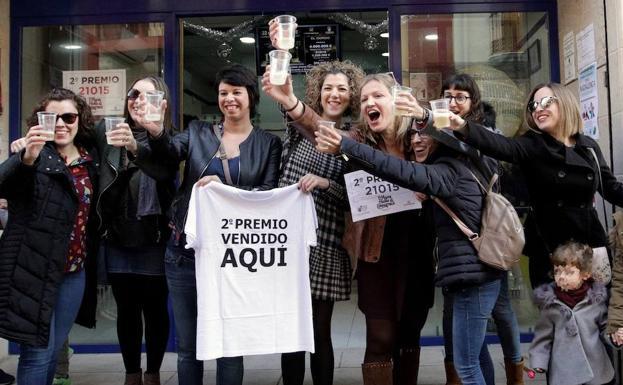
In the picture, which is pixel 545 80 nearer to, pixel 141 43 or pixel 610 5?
pixel 610 5

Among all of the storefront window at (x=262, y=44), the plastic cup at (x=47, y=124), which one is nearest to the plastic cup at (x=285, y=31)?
the plastic cup at (x=47, y=124)

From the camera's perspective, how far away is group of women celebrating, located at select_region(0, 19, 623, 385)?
123 inches

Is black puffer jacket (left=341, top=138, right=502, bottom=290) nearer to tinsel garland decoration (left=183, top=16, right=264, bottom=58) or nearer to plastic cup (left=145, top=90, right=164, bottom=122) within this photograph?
plastic cup (left=145, top=90, right=164, bottom=122)

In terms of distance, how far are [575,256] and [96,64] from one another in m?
4.42

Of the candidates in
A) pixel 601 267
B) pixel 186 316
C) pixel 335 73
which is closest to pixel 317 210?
pixel 335 73

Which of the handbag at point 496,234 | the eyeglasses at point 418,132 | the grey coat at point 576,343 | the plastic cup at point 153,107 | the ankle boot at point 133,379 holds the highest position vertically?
the plastic cup at point 153,107

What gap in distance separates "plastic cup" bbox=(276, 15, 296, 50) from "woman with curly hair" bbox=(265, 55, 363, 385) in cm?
48

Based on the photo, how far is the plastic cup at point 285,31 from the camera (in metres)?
3.17

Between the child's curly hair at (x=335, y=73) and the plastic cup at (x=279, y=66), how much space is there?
501 millimetres

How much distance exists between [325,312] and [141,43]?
3.31 m

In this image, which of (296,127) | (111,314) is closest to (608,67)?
(296,127)

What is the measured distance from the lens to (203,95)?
20.3 ft

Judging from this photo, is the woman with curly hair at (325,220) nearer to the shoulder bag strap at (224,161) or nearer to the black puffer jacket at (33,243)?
the shoulder bag strap at (224,161)

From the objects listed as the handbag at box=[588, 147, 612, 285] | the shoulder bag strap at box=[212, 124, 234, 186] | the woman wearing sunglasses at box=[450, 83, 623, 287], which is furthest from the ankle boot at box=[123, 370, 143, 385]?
the handbag at box=[588, 147, 612, 285]
